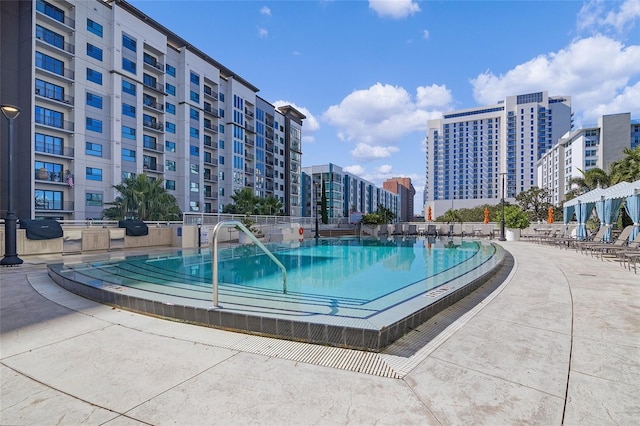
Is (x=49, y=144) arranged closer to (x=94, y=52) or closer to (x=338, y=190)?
(x=94, y=52)

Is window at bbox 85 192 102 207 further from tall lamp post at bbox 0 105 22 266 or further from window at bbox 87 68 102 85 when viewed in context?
tall lamp post at bbox 0 105 22 266

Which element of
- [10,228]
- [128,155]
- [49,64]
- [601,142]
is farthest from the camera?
[601,142]

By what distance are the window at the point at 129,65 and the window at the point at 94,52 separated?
7.37 ft

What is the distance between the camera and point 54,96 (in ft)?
94.7

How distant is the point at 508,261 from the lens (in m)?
10.8

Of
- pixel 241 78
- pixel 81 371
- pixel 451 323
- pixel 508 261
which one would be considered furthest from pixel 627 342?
pixel 241 78

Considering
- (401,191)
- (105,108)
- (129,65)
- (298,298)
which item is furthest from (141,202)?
(401,191)

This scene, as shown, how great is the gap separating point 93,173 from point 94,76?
9732 mm

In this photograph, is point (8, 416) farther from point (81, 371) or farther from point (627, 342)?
point (627, 342)

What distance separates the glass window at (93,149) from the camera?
3056 cm

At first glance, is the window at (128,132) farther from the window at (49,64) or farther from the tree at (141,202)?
the tree at (141,202)

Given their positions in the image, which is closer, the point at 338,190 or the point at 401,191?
the point at 338,190

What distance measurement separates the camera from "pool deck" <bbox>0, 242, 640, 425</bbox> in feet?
7.38

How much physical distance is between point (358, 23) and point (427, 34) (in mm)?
3623
